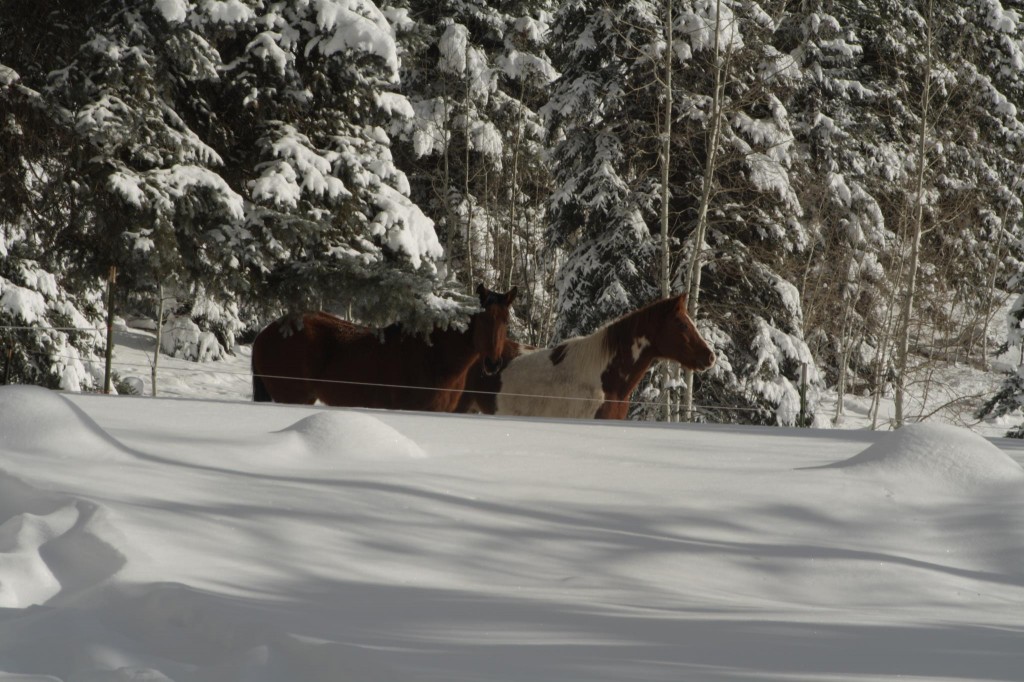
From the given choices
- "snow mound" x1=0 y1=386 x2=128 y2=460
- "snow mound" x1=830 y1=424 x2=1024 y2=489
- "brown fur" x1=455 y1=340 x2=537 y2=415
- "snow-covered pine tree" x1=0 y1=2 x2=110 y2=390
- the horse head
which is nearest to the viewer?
"snow mound" x1=0 y1=386 x2=128 y2=460

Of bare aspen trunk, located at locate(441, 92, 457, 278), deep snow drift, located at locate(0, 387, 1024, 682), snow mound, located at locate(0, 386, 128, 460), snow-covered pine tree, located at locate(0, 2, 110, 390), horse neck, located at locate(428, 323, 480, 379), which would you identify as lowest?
deep snow drift, located at locate(0, 387, 1024, 682)

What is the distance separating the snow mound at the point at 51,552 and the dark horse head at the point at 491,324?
5807 millimetres

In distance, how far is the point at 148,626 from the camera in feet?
11.1

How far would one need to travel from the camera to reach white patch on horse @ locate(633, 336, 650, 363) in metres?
9.99

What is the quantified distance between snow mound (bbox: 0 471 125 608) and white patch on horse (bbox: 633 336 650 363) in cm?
627

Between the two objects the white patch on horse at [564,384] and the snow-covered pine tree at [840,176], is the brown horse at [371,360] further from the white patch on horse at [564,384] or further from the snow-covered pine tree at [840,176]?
the snow-covered pine tree at [840,176]

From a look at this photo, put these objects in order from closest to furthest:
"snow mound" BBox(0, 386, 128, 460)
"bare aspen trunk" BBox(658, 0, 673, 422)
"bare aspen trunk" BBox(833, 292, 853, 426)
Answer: "snow mound" BBox(0, 386, 128, 460), "bare aspen trunk" BBox(658, 0, 673, 422), "bare aspen trunk" BBox(833, 292, 853, 426)

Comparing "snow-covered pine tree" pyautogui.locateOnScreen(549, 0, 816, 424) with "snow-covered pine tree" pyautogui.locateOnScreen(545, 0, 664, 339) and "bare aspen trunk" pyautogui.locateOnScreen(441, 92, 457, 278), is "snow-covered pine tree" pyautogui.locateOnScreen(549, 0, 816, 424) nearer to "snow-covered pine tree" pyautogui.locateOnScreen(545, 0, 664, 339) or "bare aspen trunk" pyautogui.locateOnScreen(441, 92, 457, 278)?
"snow-covered pine tree" pyautogui.locateOnScreen(545, 0, 664, 339)

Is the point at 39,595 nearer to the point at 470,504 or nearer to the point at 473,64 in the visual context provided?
the point at 470,504

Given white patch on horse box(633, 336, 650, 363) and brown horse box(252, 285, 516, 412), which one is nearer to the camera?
white patch on horse box(633, 336, 650, 363)

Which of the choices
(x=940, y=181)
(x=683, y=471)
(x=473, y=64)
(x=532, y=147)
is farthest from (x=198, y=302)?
(x=940, y=181)

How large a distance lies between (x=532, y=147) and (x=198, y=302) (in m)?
13.9

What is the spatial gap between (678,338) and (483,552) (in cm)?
583

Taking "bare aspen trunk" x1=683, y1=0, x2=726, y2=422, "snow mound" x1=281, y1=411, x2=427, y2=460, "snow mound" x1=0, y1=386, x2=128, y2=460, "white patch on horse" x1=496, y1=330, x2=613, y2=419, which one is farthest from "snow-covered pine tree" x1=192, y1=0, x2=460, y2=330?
"bare aspen trunk" x1=683, y1=0, x2=726, y2=422
